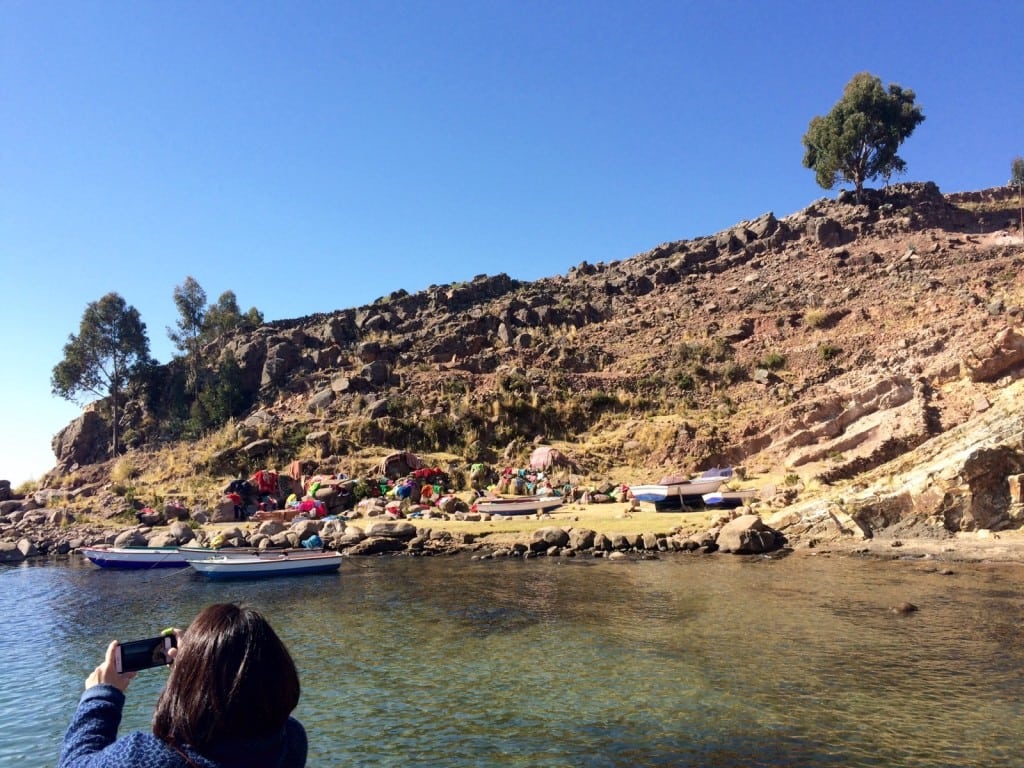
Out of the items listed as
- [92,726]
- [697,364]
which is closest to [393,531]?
[92,726]

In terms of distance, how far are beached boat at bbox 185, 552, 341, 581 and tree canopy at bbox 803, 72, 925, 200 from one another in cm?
5386

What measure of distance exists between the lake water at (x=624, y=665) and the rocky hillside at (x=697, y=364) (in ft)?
22.0

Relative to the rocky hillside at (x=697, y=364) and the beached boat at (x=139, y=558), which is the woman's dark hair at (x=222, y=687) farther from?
the beached boat at (x=139, y=558)

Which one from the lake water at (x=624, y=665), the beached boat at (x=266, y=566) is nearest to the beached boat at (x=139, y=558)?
the beached boat at (x=266, y=566)

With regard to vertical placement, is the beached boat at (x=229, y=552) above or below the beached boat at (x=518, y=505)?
below

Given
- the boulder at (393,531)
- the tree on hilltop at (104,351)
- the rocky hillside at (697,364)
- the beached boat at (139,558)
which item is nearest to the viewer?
the beached boat at (139,558)

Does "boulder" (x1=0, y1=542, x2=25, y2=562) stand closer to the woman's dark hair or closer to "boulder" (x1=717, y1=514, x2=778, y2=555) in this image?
"boulder" (x1=717, y1=514, x2=778, y2=555)

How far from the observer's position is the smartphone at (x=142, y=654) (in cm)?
254

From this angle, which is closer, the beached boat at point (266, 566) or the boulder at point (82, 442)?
the beached boat at point (266, 566)

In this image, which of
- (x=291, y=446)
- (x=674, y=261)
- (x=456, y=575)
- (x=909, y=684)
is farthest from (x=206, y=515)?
(x=674, y=261)

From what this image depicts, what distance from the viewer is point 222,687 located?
2.26 metres

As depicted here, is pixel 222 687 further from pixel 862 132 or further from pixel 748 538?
pixel 862 132

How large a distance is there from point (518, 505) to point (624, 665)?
1662 cm

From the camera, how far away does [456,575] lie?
18.8 metres
